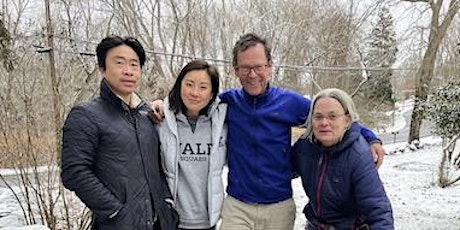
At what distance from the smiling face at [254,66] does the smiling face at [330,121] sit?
A: 0.34 meters

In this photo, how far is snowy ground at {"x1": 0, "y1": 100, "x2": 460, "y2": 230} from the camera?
5781 millimetres

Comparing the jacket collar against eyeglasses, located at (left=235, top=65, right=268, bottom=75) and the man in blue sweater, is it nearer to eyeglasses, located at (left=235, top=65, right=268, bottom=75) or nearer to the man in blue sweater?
the man in blue sweater

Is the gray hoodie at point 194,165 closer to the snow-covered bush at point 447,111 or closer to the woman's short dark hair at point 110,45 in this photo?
the woman's short dark hair at point 110,45

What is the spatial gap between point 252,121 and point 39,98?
3.39 meters

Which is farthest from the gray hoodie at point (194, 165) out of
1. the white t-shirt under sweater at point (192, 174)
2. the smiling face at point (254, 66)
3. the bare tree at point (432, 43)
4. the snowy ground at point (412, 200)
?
the bare tree at point (432, 43)

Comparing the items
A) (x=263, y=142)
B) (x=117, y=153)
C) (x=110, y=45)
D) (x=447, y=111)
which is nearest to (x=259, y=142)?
(x=263, y=142)

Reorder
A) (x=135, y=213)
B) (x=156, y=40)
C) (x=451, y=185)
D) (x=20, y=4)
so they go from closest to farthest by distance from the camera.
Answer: (x=135, y=213)
(x=20, y=4)
(x=451, y=185)
(x=156, y=40)

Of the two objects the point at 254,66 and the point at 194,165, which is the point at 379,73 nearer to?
the point at 254,66

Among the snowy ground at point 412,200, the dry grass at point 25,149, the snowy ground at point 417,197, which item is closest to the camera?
the dry grass at point 25,149

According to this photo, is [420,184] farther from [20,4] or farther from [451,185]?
[20,4]

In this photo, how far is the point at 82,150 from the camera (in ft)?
6.35

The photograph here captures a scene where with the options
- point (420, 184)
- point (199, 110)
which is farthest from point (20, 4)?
point (420, 184)

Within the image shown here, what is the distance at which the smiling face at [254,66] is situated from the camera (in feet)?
7.56

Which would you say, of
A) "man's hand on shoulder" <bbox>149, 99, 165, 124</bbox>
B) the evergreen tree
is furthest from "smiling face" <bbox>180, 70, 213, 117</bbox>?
the evergreen tree
